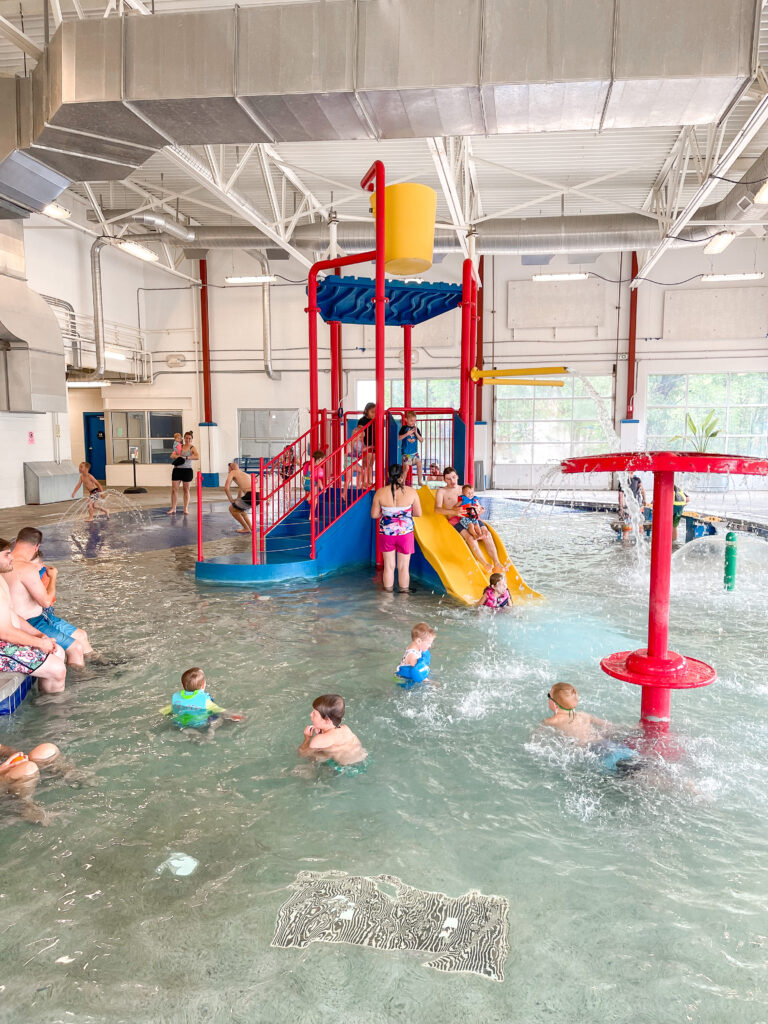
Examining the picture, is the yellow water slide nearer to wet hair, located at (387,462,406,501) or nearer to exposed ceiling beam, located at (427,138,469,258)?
wet hair, located at (387,462,406,501)

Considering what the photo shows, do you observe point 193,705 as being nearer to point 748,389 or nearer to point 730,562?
point 730,562

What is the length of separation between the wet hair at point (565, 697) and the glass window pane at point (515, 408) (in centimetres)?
1875

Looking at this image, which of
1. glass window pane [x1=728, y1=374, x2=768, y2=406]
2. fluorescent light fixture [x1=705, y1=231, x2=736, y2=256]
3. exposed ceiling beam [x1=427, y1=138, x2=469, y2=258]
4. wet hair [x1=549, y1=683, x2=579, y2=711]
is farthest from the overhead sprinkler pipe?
glass window pane [x1=728, y1=374, x2=768, y2=406]

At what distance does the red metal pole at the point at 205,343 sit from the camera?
2242 cm

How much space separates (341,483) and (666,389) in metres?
15.4

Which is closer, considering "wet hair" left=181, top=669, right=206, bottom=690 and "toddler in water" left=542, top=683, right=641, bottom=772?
"toddler in water" left=542, top=683, right=641, bottom=772

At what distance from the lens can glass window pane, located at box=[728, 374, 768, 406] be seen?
2044 centimetres

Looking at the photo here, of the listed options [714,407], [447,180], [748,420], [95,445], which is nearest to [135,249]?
[447,180]

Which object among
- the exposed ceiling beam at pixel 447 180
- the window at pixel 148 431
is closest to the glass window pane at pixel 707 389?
the exposed ceiling beam at pixel 447 180

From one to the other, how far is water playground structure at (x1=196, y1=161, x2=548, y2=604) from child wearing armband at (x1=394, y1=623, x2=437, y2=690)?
8.68 feet

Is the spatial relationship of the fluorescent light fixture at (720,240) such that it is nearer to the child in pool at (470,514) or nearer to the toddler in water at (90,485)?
the child in pool at (470,514)

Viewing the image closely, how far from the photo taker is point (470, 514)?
28.6 ft

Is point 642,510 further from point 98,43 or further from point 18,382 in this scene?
point 18,382

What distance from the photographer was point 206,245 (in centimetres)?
1723
